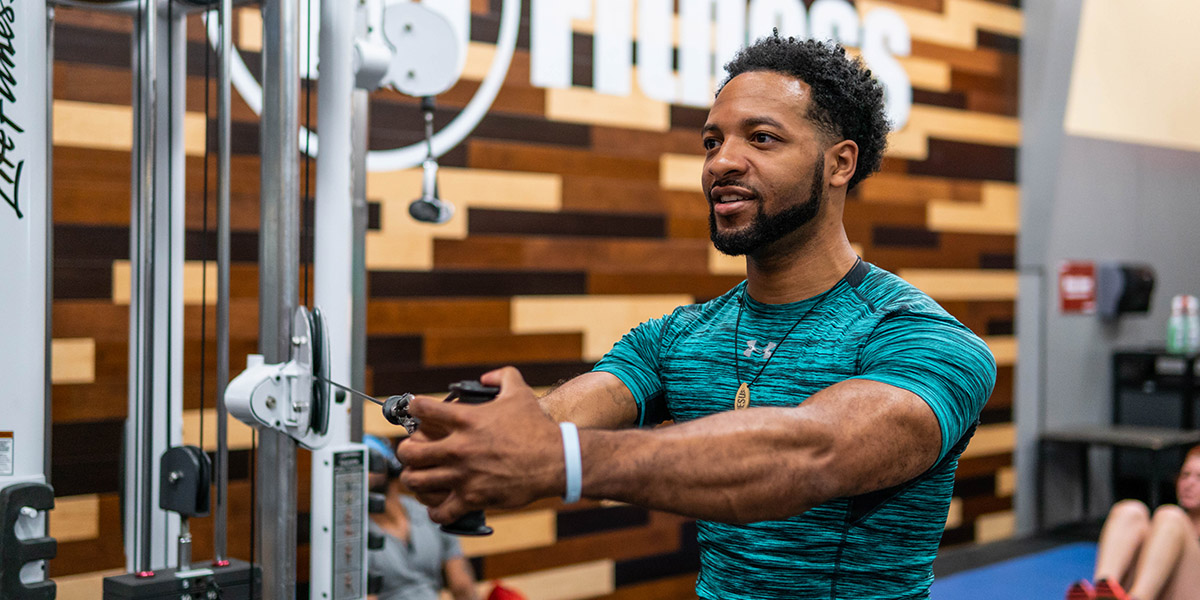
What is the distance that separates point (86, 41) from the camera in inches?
117

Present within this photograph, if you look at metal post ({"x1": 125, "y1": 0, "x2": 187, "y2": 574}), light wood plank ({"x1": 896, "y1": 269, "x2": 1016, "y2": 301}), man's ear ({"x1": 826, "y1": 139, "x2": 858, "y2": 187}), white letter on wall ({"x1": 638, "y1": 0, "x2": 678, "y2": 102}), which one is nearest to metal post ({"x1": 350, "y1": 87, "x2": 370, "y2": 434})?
metal post ({"x1": 125, "y1": 0, "x2": 187, "y2": 574})

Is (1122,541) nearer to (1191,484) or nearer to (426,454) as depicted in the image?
(1191,484)

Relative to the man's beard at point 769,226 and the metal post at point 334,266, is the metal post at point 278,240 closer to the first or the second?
the metal post at point 334,266

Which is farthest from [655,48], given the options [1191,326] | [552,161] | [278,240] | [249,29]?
[1191,326]

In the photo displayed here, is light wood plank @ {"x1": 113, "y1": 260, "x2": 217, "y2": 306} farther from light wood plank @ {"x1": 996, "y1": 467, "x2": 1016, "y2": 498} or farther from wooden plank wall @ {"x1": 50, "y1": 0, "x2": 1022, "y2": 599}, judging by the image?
light wood plank @ {"x1": 996, "y1": 467, "x2": 1016, "y2": 498}

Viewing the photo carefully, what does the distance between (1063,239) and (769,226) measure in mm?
4815

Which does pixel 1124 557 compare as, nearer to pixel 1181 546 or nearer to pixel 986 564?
pixel 1181 546

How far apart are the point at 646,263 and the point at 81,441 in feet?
6.90

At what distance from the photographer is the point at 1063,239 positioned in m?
5.77

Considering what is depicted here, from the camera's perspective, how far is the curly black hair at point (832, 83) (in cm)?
155

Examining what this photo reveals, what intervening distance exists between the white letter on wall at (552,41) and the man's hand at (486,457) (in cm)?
303

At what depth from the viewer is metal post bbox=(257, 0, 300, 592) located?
5.70 ft

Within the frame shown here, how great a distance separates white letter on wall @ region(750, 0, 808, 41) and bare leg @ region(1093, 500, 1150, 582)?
2.22m

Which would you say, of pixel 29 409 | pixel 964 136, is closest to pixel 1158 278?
pixel 964 136
